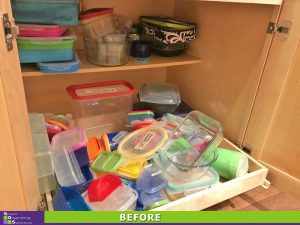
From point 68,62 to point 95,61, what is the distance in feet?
0.41

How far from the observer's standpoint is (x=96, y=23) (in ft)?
2.92

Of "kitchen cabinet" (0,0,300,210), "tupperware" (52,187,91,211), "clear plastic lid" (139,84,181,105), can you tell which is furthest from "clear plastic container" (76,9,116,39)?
"tupperware" (52,187,91,211)

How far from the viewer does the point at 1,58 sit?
0.47 meters

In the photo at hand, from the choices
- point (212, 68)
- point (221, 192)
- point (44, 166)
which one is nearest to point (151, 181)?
point (221, 192)

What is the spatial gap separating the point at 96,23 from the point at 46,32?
0.19 metres

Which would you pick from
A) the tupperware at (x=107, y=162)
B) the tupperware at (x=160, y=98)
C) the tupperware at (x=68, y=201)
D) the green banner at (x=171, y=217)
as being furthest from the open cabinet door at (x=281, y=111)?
the tupperware at (x=68, y=201)

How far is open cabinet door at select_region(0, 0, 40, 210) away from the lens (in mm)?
496

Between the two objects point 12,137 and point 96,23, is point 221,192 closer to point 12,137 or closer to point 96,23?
point 12,137

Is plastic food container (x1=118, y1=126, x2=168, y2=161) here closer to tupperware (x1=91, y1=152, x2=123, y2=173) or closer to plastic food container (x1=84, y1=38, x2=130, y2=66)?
tupperware (x1=91, y1=152, x2=123, y2=173)

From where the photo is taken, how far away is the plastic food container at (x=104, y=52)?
0.90 m

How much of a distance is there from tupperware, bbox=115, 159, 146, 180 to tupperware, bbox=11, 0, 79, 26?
456 millimetres

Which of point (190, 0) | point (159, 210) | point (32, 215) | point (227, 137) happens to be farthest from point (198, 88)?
point (32, 215)

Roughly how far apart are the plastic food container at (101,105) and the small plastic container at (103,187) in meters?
0.34

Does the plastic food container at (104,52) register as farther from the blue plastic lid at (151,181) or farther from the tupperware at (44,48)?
the blue plastic lid at (151,181)
